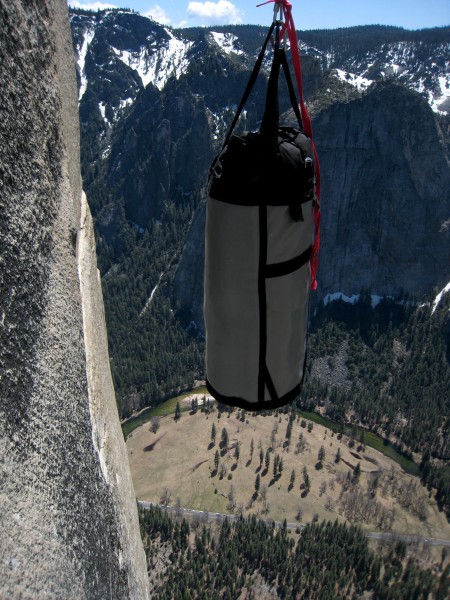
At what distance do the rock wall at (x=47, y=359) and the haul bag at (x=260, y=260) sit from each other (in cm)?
135

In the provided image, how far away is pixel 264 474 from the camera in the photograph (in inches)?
2338

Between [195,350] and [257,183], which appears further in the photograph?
[195,350]

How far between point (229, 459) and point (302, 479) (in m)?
9.10

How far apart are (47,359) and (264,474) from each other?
59.5m

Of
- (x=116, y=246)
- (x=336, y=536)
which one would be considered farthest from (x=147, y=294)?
(x=336, y=536)

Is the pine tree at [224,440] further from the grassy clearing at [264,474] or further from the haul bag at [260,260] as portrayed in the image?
the haul bag at [260,260]

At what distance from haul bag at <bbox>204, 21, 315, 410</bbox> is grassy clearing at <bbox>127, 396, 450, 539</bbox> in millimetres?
54202

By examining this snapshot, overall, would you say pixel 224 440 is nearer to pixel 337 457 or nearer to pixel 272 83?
pixel 337 457

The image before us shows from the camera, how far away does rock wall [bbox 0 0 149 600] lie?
10.6ft

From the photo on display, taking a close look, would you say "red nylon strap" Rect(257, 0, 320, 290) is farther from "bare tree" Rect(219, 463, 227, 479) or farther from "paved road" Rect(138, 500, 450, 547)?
"bare tree" Rect(219, 463, 227, 479)

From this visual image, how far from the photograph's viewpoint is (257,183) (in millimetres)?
4344

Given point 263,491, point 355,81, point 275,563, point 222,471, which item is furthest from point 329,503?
point 355,81

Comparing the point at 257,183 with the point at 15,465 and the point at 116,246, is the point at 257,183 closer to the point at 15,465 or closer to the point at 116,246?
the point at 15,465

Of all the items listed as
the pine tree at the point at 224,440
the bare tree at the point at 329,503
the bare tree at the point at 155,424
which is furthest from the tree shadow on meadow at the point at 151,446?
the bare tree at the point at 329,503
